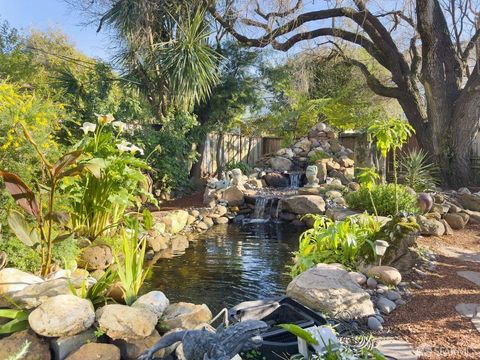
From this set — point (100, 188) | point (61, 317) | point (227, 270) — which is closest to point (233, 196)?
point (227, 270)

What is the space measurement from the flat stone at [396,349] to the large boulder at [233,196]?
6.51 m

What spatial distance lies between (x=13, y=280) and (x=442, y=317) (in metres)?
3.00

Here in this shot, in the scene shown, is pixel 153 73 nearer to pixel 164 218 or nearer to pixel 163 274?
pixel 164 218

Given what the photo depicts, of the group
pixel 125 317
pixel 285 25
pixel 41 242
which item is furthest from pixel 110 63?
pixel 125 317

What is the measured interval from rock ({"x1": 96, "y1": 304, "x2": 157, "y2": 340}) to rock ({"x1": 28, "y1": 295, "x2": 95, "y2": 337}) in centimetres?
10

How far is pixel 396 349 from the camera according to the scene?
227 cm

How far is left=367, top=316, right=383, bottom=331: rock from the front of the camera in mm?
2604

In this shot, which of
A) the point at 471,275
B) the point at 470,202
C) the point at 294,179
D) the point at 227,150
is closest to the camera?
the point at 471,275

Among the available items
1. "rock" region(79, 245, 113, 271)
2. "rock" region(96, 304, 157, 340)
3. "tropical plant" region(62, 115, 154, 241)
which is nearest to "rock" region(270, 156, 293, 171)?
"tropical plant" region(62, 115, 154, 241)

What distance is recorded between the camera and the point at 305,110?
Result: 14094mm

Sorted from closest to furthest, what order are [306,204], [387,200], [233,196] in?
1. [387,200]
2. [306,204]
3. [233,196]

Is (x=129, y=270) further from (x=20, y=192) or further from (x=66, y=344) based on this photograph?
(x=20, y=192)

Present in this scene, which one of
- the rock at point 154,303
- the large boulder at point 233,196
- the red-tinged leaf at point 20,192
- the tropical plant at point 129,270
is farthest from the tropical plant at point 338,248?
the large boulder at point 233,196

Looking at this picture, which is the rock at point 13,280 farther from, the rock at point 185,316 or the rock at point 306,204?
the rock at point 306,204
